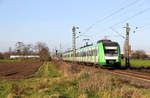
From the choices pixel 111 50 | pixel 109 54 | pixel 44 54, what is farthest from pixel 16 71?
pixel 44 54

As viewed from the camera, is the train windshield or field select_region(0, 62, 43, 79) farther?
field select_region(0, 62, 43, 79)

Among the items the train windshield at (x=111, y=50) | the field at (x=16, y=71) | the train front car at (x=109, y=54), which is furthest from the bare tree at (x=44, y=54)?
the train windshield at (x=111, y=50)

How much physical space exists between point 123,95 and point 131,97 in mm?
322

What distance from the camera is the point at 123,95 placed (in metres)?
8.19

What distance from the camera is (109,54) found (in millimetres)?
23656

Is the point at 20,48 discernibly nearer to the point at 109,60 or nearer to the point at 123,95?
the point at 109,60

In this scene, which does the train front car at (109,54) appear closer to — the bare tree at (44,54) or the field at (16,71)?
the field at (16,71)

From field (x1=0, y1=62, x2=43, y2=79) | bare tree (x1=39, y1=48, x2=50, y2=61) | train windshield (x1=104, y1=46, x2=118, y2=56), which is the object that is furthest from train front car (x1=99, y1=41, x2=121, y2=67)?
bare tree (x1=39, y1=48, x2=50, y2=61)

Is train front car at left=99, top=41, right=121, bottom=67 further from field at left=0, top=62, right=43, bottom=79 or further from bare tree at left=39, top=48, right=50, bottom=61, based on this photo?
bare tree at left=39, top=48, right=50, bottom=61

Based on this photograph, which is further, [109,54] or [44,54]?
[44,54]

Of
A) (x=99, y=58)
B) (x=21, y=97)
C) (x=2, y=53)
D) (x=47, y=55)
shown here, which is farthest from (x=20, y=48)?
(x=21, y=97)

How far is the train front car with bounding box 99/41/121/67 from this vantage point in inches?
924

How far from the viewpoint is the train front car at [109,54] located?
23.5 m

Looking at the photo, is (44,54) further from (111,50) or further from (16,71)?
(111,50)
